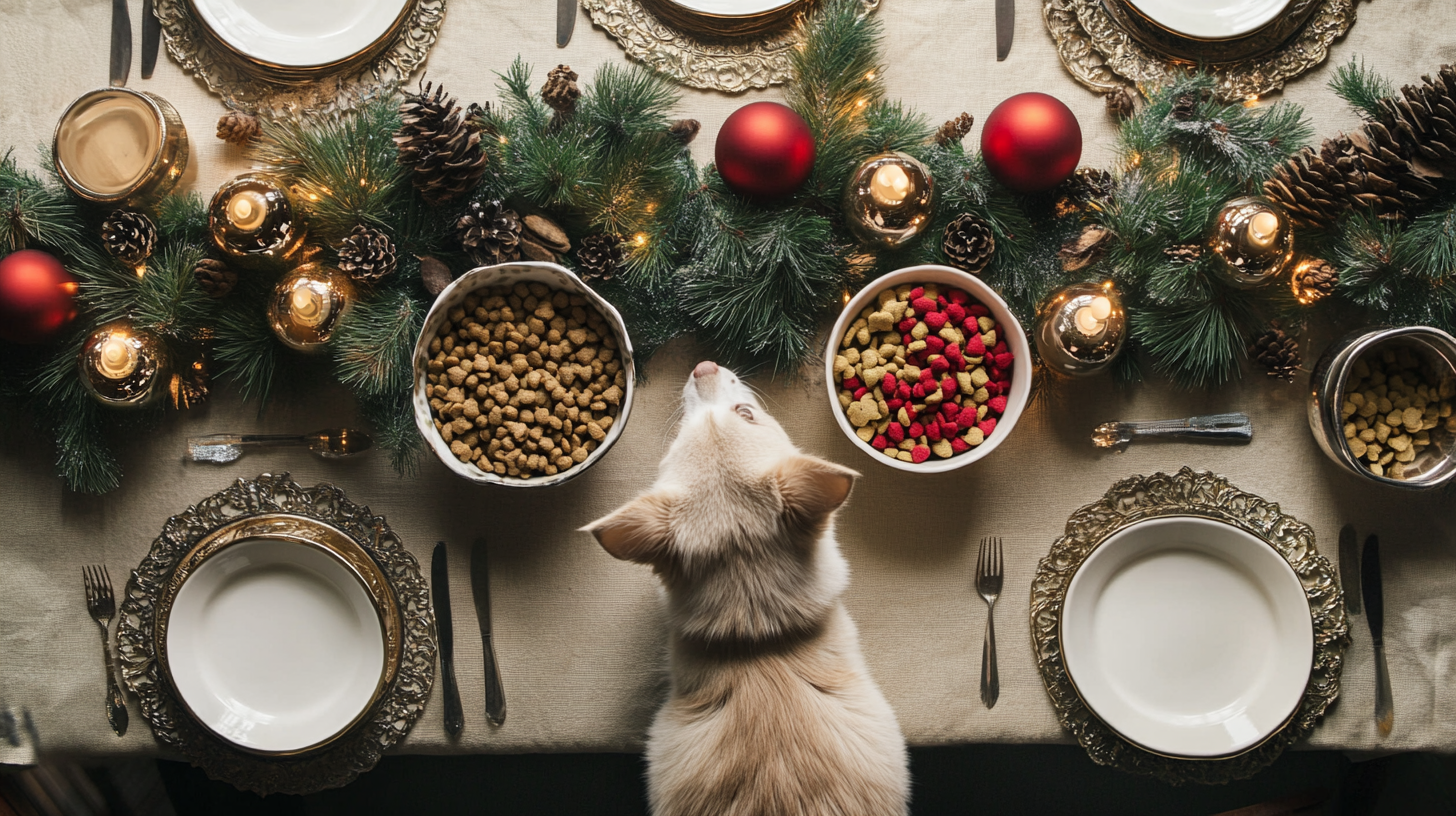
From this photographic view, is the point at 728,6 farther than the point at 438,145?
Yes

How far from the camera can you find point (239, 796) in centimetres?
149

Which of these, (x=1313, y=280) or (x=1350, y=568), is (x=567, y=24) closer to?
(x=1313, y=280)

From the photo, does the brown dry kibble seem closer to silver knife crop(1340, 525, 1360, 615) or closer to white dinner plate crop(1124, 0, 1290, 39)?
white dinner plate crop(1124, 0, 1290, 39)

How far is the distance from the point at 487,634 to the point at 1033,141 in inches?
43.8

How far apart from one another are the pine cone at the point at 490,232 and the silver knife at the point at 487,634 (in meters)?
0.46

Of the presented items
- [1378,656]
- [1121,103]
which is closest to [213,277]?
[1121,103]

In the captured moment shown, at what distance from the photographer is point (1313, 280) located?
3.70ft

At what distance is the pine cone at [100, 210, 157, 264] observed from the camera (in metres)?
1.11

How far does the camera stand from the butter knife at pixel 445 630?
3.83 ft

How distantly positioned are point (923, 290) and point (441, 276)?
719mm

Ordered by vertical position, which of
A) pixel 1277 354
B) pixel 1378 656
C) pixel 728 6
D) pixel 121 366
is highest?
pixel 728 6

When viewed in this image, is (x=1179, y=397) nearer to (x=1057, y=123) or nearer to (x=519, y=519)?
(x=1057, y=123)

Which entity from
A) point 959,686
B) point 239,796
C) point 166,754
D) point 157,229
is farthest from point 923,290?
point 239,796

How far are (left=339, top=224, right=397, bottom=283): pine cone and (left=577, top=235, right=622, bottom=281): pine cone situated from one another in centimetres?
28
